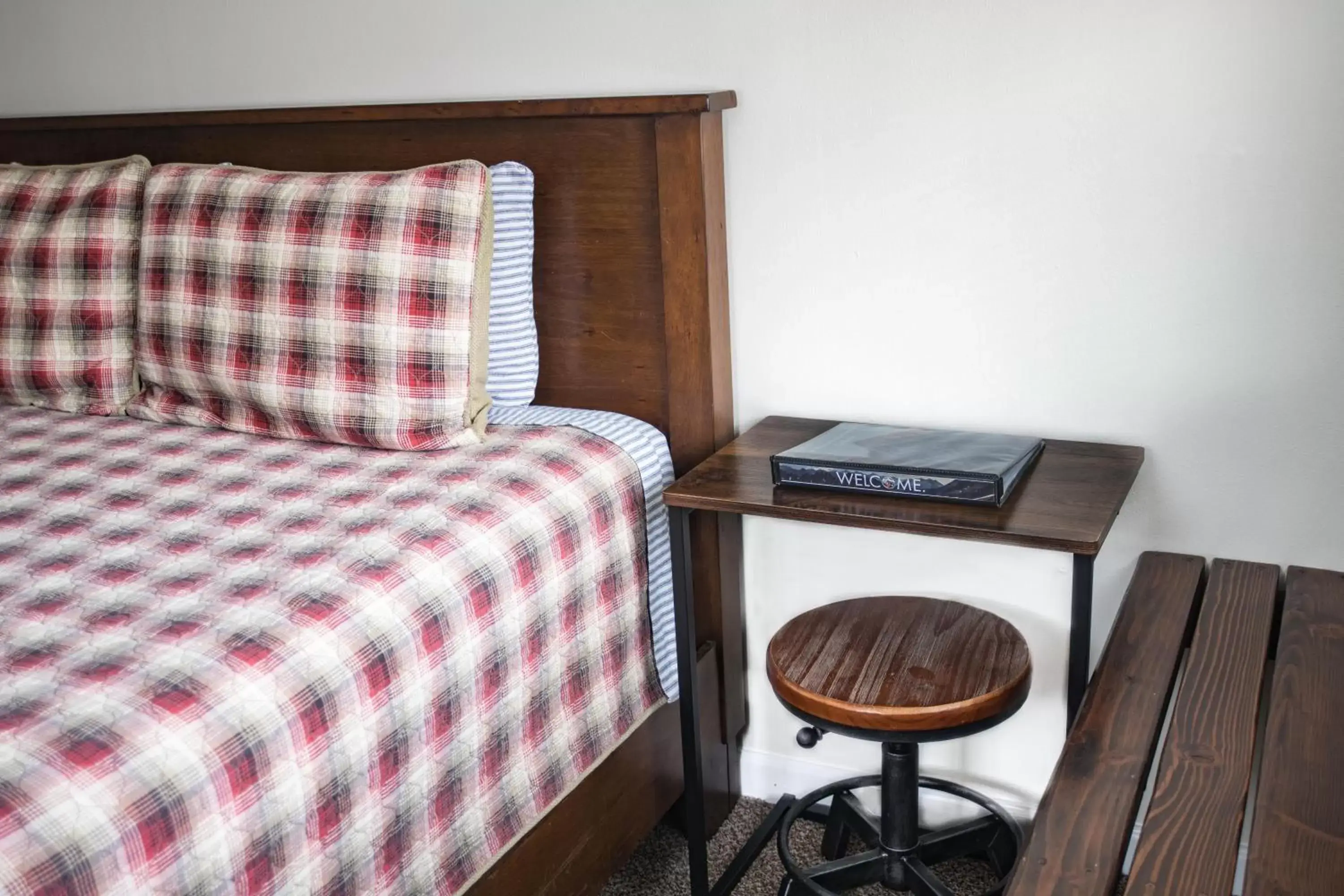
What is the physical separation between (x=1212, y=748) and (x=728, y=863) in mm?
957

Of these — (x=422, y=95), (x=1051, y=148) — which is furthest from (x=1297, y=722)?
(x=422, y=95)

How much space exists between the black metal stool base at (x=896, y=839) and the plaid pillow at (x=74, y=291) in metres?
1.29

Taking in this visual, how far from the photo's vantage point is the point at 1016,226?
1.68m

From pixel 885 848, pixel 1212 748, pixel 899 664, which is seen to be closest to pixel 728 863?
pixel 885 848

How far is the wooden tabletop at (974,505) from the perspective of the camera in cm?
139

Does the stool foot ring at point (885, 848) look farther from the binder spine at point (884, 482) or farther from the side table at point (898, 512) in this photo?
the binder spine at point (884, 482)

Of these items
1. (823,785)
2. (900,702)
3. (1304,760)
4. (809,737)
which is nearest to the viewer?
(1304,760)

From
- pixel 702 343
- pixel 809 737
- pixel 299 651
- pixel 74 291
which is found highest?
pixel 74 291

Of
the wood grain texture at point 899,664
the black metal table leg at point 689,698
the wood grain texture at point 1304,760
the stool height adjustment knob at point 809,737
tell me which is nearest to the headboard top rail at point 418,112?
the black metal table leg at point 689,698

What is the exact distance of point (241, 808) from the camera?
1.13 meters

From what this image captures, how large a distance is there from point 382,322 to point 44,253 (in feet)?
2.29

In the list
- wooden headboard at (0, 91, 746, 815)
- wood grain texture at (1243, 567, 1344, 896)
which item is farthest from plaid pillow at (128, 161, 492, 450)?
wood grain texture at (1243, 567, 1344, 896)

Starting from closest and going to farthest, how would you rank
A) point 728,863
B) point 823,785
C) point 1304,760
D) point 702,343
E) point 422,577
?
point 1304,760
point 422,577
point 702,343
point 728,863
point 823,785

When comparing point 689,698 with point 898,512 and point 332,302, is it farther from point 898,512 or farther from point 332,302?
point 332,302
